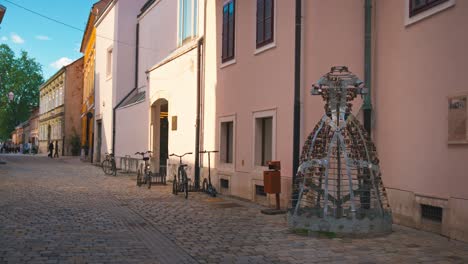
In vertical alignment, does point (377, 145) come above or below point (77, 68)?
below

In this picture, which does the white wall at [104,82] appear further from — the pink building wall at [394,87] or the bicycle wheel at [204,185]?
the pink building wall at [394,87]

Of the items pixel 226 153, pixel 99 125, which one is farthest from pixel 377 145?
pixel 99 125

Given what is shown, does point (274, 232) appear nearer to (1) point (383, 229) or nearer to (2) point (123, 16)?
(1) point (383, 229)

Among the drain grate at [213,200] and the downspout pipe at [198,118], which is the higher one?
the downspout pipe at [198,118]

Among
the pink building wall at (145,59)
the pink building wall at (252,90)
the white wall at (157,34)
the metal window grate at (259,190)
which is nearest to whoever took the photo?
the pink building wall at (252,90)

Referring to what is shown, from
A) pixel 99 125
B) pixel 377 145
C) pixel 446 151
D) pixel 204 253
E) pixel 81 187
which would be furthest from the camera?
pixel 99 125

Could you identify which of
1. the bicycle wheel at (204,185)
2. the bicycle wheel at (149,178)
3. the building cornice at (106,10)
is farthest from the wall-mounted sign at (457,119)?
the building cornice at (106,10)

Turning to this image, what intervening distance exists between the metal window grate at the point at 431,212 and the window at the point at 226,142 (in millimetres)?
7118

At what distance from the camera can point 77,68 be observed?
1970 inches

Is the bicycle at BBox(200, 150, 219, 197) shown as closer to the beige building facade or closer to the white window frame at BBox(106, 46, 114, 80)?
the white window frame at BBox(106, 46, 114, 80)

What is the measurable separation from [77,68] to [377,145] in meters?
44.5

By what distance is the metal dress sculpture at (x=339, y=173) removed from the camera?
8109mm

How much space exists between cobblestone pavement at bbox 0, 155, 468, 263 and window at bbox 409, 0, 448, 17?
3631 millimetres

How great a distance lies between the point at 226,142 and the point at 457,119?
809 cm
